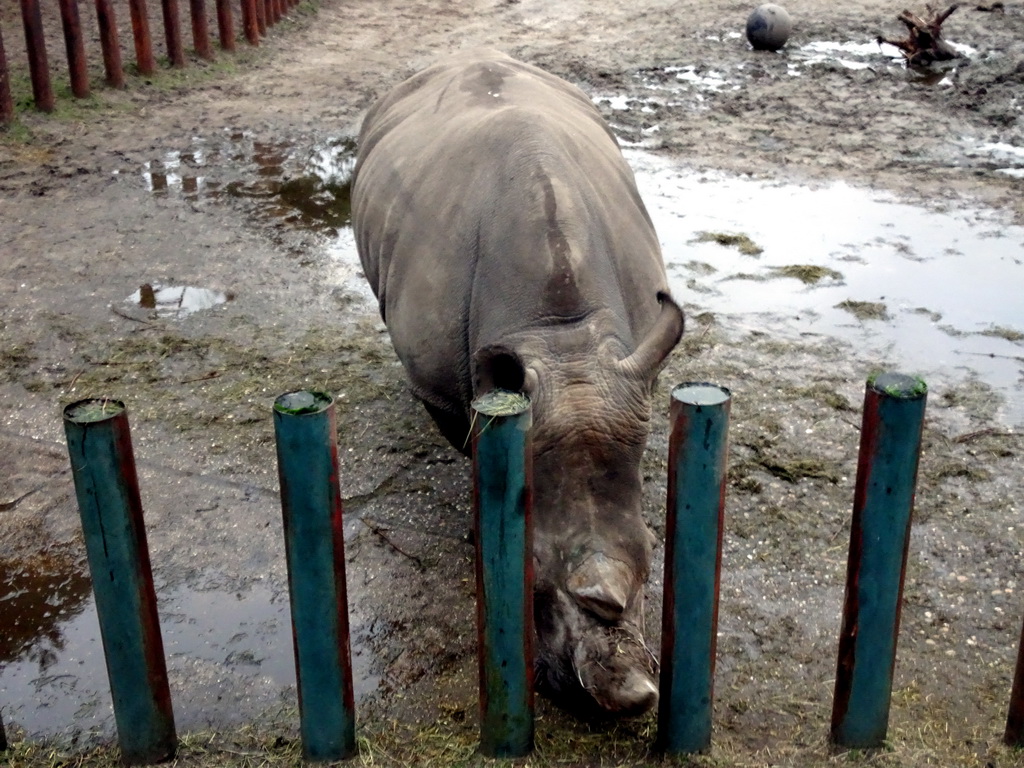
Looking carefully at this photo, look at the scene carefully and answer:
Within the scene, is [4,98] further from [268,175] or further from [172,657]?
[172,657]

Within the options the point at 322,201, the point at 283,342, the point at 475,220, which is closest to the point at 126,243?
the point at 322,201

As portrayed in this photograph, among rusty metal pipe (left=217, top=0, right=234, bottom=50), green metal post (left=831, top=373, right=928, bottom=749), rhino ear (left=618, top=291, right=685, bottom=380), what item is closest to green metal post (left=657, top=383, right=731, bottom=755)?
green metal post (left=831, top=373, right=928, bottom=749)

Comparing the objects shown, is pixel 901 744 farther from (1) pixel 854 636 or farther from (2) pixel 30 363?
(2) pixel 30 363

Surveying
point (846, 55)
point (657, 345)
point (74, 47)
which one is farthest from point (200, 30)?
point (657, 345)

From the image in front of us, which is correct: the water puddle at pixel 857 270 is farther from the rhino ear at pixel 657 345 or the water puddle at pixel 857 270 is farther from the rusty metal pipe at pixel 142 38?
the rusty metal pipe at pixel 142 38

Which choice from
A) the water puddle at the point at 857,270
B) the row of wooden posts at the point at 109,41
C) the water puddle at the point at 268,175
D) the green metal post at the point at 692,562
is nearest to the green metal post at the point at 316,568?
the green metal post at the point at 692,562

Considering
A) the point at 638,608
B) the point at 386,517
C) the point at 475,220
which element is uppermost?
the point at 475,220

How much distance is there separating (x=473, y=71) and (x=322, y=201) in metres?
3.19

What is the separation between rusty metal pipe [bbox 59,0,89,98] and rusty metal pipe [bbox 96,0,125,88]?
9.8 inches

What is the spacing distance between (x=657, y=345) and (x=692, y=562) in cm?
88

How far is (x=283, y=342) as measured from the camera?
20.3ft

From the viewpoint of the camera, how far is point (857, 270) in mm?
7188

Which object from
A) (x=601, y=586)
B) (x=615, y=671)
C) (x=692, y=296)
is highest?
(x=601, y=586)

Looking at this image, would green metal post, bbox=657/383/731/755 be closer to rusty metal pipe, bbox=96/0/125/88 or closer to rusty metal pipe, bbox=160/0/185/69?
rusty metal pipe, bbox=96/0/125/88
